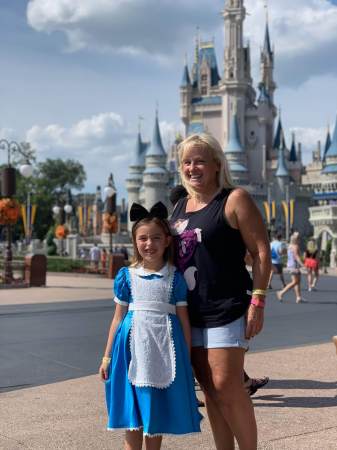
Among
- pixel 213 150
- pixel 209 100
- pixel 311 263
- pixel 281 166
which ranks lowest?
pixel 311 263

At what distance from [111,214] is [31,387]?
21.9 meters

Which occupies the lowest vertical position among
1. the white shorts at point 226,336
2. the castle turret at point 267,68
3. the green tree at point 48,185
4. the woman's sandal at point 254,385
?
the woman's sandal at point 254,385

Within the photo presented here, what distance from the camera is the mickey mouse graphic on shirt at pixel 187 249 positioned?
3.42 metres

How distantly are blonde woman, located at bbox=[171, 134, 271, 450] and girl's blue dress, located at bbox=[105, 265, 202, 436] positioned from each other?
11 centimetres

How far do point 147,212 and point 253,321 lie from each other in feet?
2.51

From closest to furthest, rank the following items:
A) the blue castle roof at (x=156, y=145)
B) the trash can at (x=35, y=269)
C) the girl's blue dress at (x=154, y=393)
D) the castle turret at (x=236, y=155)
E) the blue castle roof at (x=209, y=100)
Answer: the girl's blue dress at (x=154, y=393) < the trash can at (x=35, y=269) < the castle turret at (x=236, y=155) < the blue castle roof at (x=156, y=145) < the blue castle roof at (x=209, y=100)

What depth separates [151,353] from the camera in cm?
332

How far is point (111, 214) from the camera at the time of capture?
27.6 metres

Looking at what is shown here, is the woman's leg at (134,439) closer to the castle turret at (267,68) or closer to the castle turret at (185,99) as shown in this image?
the castle turret at (185,99)

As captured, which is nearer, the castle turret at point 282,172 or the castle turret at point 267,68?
the castle turret at point 282,172

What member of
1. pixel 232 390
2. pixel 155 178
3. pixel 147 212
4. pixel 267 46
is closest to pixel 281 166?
pixel 155 178

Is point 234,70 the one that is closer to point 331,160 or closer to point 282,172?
point 282,172

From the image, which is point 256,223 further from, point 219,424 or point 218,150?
point 219,424

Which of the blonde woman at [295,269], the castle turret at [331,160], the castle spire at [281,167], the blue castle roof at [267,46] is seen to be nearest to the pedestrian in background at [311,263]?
the blonde woman at [295,269]
